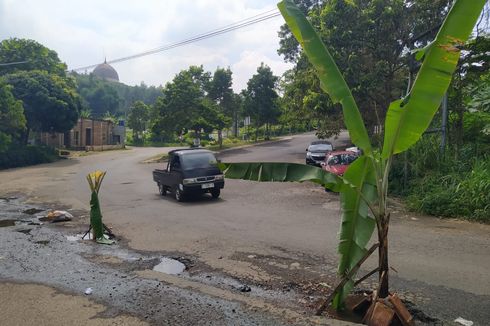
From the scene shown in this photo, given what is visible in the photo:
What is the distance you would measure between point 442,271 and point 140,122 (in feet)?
212

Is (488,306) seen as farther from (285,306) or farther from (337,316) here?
(285,306)

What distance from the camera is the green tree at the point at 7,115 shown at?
29.0 metres

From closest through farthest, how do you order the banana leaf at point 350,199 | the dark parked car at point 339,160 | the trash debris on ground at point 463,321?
the trash debris on ground at point 463,321, the banana leaf at point 350,199, the dark parked car at point 339,160

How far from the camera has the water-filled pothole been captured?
7.08 m

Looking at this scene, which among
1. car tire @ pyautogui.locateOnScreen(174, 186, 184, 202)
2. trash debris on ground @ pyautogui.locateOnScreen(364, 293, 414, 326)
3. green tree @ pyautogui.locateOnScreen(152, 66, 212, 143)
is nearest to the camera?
trash debris on ground @ pyautogui.locateOnScreen(364, 293, 414, 326)

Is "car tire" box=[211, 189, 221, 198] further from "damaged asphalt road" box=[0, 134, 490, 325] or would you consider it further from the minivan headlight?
the minivan headlight

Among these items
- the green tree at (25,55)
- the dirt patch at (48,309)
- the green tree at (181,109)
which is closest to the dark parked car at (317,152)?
the green tree at (181,109)

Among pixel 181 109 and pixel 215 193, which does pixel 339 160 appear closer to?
pixel 215 193

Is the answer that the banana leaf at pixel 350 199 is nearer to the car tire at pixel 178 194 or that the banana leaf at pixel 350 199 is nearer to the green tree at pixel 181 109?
the car tire at pixel 178 194

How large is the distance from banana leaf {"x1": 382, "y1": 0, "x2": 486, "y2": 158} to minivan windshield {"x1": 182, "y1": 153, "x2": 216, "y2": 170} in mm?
10514

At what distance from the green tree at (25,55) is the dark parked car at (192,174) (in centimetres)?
3649

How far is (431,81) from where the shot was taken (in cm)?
448

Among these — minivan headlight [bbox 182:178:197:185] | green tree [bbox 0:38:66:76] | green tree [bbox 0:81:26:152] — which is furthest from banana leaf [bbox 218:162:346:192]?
green tree [bbox 0:38:66:76]

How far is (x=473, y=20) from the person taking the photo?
4.30 meters
